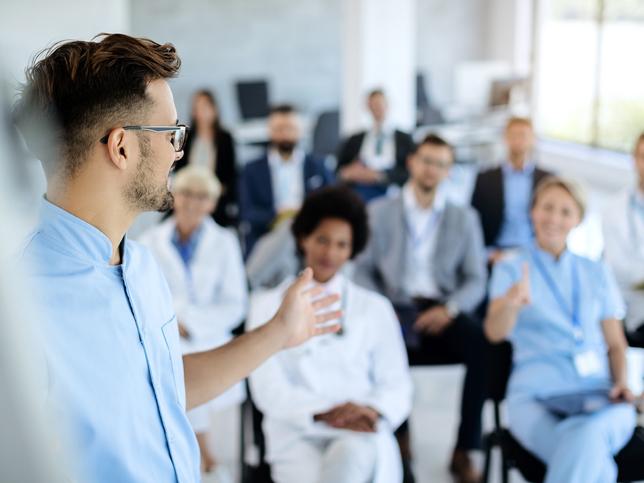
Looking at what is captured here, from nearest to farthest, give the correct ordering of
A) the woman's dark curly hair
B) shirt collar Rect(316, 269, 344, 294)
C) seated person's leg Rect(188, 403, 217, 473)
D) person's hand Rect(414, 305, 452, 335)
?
shirt collar Rect(316, 269, 344, 294) < the woman's dark curly hair < seated person's leg Rect(188, 403, 217, 473) < person's hand Rect(414, 305, 452, 335)

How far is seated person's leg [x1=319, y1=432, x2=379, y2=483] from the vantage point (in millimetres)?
2568

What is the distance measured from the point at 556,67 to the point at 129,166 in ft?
36.4

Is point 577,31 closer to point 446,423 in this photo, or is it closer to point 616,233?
point 616,233

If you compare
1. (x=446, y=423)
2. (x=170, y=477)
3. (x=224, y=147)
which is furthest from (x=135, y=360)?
(x=224, y=147)

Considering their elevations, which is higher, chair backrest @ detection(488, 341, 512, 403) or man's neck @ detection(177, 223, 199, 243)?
man's neck @ detection(177, 223, 199, 243)

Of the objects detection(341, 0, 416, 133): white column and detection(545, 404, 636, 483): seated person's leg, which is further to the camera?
detection(341, 0, 416, 133): white column

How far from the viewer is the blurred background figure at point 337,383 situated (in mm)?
2658

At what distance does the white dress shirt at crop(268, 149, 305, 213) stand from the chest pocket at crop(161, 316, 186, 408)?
4.47 metres

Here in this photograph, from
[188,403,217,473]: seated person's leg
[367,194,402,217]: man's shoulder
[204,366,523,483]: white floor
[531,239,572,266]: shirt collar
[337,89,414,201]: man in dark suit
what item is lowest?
[204,366,523,483]: white floor

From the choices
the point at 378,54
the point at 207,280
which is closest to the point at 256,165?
the point at 207,280

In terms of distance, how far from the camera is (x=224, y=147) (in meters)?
6.55

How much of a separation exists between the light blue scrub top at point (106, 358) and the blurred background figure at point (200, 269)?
2389 millimetres

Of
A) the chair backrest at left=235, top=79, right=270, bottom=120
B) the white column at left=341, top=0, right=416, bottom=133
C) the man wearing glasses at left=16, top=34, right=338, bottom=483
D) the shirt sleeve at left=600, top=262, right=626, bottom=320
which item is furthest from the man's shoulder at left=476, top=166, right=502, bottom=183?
the chair backrest at left=235, top=79, right=270, bottom=120

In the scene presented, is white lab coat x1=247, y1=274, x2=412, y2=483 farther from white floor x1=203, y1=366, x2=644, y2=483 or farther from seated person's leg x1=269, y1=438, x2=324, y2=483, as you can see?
white floor x1=203, y1=366, x2=644, y2=483
